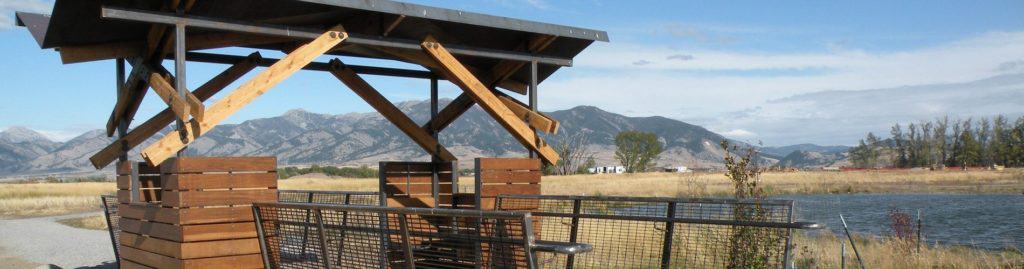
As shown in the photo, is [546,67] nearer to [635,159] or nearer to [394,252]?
[394,252]

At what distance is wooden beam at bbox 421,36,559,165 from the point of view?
9219 mm

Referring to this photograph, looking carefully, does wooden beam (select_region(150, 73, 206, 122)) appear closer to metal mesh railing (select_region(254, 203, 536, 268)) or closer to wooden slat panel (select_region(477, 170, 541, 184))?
metal mesh railing (select_region(254, 203, 536, 268))

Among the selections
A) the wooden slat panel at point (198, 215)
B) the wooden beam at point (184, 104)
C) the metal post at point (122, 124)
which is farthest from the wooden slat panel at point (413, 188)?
the wooden beam at point (184, 104)

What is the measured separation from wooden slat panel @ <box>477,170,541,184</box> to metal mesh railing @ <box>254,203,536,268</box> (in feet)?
6.89

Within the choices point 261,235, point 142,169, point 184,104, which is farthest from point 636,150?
point 184,104

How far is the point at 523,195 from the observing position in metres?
9.50

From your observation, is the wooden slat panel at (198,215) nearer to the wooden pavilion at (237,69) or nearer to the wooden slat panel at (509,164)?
the wooden pavilion at (237,69)

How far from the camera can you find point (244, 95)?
761 centimetres

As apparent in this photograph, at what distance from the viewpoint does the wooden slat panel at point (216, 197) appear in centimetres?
733

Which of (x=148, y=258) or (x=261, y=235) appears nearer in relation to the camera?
(x=261, y=235)

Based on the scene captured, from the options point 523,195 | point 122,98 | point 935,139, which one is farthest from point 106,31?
point 935,139

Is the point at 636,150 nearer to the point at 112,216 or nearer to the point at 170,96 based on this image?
the point at 112,216

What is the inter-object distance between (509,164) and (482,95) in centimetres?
78

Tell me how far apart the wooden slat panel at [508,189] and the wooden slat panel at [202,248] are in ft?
8.48
